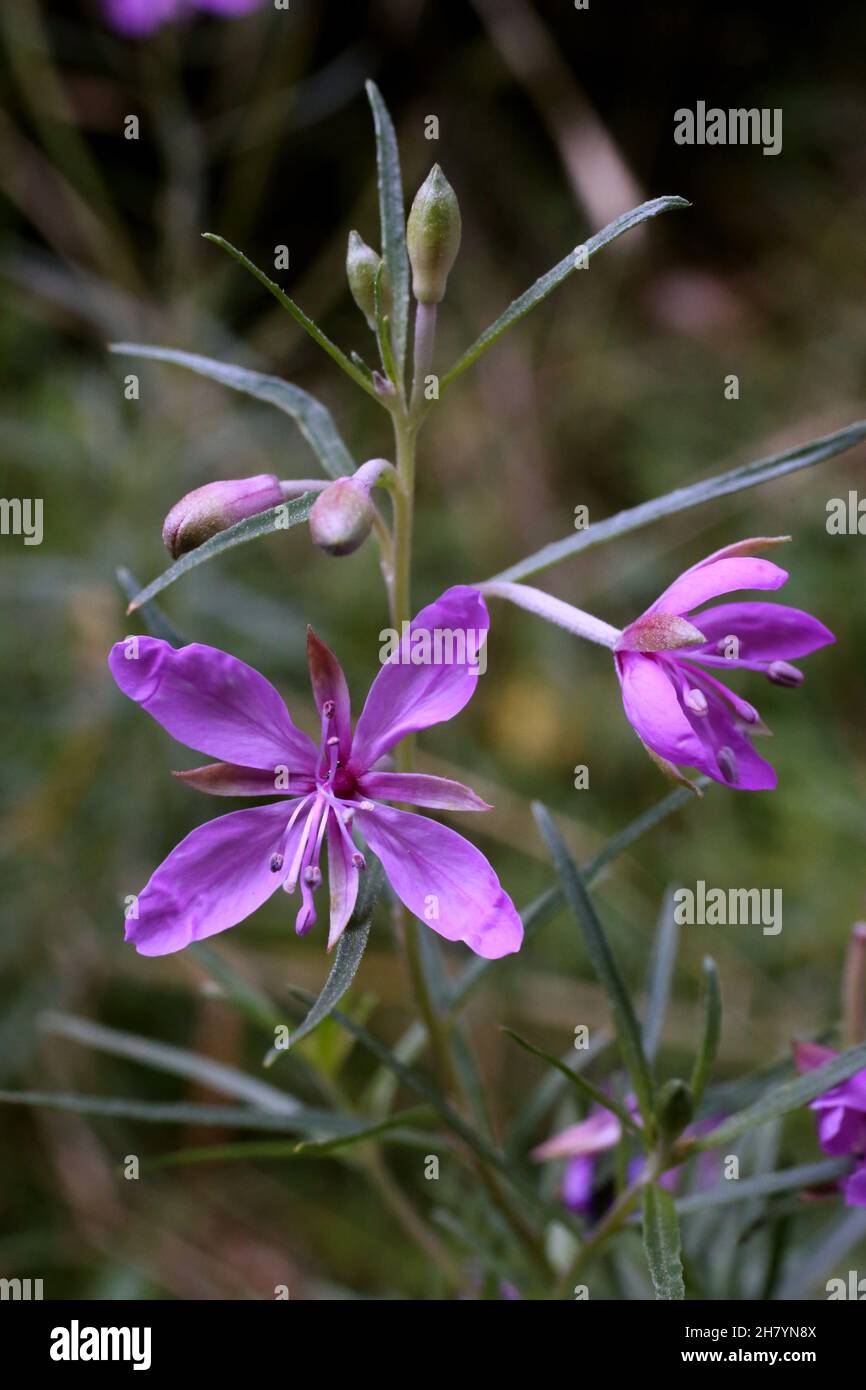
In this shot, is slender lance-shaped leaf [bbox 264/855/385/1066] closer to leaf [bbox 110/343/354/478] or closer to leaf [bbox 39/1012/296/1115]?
leaf [bbox 110/343/354/478]

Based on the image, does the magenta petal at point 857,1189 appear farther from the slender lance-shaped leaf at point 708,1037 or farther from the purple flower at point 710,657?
the purple flower at point 710,657

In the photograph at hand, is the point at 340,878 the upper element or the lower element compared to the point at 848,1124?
upper

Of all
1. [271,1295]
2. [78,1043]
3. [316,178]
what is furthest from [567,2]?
[271,1295]

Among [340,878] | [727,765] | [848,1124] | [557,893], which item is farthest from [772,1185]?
[340,878]

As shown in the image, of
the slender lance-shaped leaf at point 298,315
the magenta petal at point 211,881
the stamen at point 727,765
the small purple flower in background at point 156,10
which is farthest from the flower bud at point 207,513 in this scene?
the small purple flower in background at point 156,10

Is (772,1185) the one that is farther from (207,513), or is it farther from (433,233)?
(433,233)

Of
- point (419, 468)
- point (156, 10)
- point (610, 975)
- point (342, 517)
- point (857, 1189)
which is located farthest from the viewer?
point (419, 468)

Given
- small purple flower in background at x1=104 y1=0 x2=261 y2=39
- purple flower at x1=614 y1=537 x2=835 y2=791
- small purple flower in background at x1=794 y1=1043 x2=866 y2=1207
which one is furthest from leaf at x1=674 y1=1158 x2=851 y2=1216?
small purple flower in background at x1=104 y1=0 x2=261 y2=39
